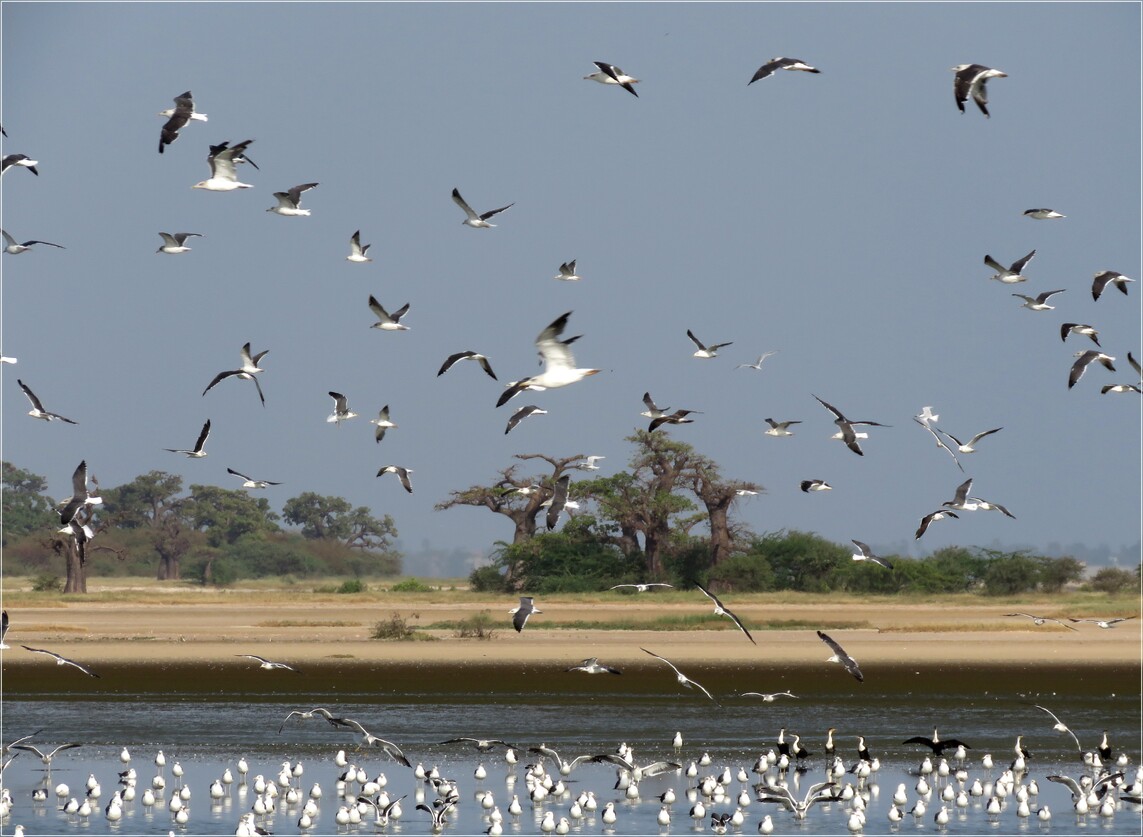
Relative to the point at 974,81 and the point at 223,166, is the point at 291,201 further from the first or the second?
the point at 974,81

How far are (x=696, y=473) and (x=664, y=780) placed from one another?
43276 mm

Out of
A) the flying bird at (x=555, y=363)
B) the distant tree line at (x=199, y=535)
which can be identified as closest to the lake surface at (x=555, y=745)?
the flying bird at (x=555, y=363)

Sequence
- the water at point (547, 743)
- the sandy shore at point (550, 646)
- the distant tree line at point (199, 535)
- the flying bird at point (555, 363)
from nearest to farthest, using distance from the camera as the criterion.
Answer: the flying bird at point (555, 363) → the water at point (547, 743) → the sandy shore at point (550, 646) → the distant tree line at point (199, 535)

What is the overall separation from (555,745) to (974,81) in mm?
11144

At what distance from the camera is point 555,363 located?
15.1 meters

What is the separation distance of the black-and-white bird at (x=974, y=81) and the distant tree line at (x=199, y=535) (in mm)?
75000

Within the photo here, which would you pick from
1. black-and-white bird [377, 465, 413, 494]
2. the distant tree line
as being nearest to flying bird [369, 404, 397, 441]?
black-and-white bird [377, 465, 413, 494]

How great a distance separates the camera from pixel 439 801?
19125 millimetres

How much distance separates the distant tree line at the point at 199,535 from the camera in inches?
3885

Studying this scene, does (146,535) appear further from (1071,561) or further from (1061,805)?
(1061,805)

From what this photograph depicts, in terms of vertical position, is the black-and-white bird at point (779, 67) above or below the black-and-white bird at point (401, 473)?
above

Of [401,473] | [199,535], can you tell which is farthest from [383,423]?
[199,535]

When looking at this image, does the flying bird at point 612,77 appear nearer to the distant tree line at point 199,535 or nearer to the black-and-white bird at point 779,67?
the black-and-white bird at point 779,67

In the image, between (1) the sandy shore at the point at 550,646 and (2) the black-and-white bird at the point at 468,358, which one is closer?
(2) the black-and-white bird at the point at 468,358
